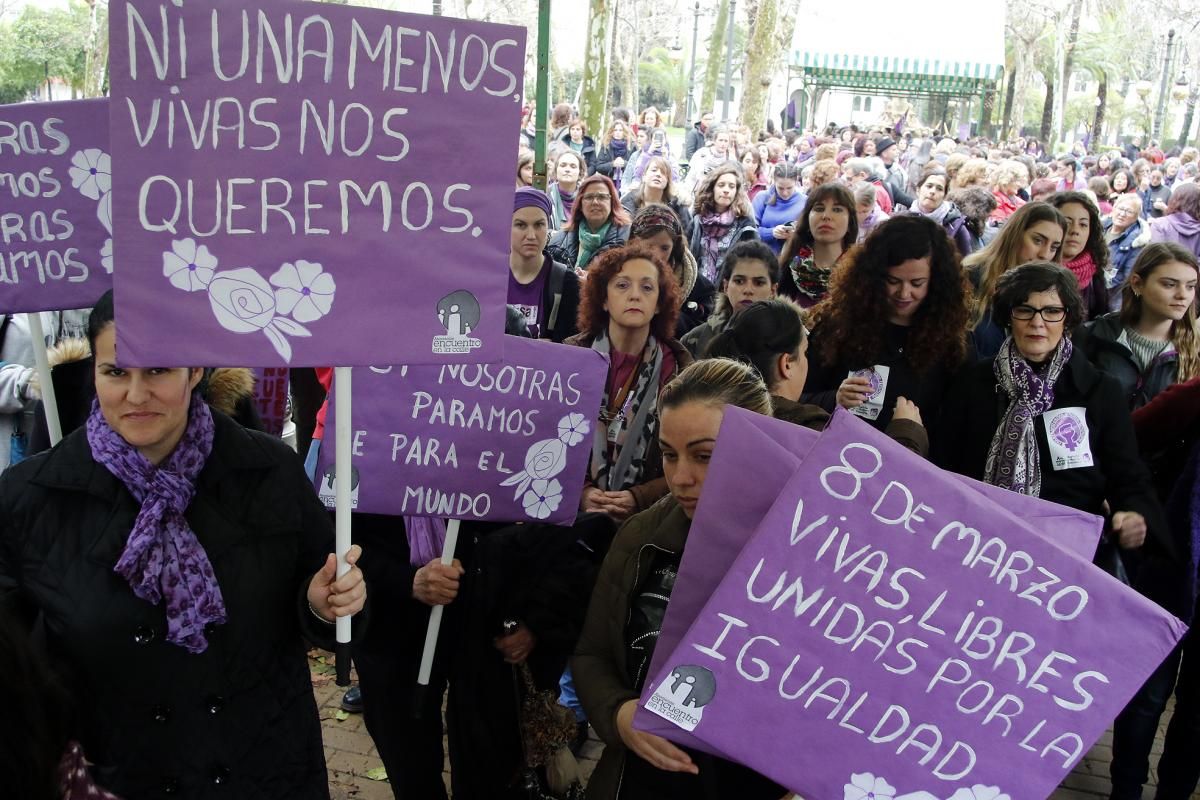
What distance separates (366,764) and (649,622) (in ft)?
7.18

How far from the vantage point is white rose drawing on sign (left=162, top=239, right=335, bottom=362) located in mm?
1955

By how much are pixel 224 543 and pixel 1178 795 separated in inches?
132

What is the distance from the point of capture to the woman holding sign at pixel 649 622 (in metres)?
2.18

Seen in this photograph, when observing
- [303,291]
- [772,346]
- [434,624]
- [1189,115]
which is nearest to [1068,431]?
[772,346]

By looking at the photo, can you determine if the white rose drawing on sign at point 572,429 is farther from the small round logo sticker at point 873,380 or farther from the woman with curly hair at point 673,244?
the woman with curly hair at point 673,244

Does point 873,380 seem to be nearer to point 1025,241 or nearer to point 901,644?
point 1025,241

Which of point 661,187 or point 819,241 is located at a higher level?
point 661,187

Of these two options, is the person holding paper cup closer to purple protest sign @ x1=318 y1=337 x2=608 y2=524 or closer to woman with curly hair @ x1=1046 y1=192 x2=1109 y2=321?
purple protest sign @ x1=318 y1=337 x2=608 y2=524

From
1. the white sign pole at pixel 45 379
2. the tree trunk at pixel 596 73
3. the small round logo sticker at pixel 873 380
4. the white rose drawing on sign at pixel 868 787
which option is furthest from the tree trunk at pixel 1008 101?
the white rose drawing on sign at pixel 868 787

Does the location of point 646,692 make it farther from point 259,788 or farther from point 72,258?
point 72,258

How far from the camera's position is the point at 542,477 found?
2.97 m

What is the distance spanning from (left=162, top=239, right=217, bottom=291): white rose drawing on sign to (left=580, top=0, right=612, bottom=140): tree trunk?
50.6 ft

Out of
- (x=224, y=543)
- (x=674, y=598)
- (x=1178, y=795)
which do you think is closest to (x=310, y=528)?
(x=224, y=543)

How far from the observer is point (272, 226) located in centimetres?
201
